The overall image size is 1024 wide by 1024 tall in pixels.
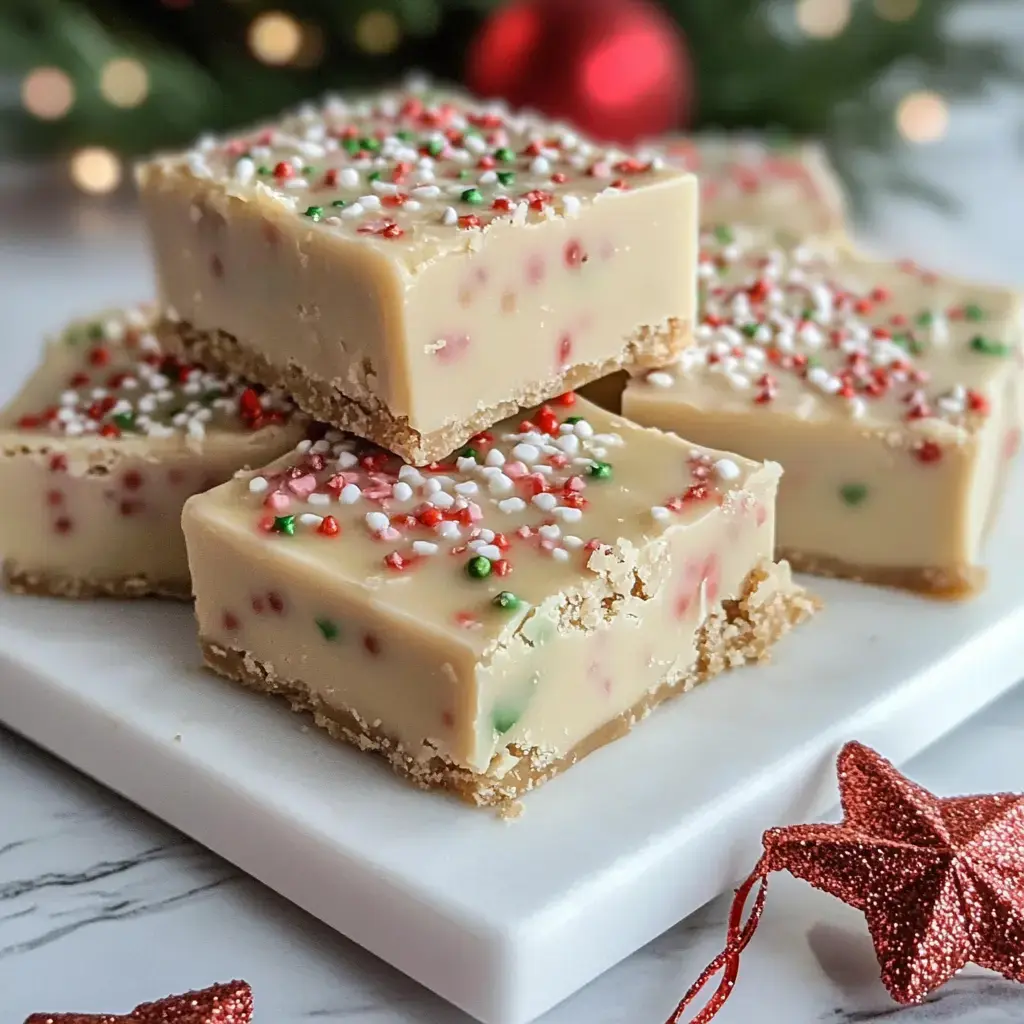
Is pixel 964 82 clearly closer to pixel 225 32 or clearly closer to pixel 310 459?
pixel 225 32

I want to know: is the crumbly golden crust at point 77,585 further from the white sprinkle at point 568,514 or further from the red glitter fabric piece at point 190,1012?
the red glitter fabric piece at point 190,1012

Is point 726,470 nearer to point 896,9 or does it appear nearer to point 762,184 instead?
point 762,184

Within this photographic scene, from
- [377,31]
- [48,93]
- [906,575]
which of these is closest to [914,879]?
[906,575]

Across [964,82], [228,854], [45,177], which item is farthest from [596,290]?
[45,177]

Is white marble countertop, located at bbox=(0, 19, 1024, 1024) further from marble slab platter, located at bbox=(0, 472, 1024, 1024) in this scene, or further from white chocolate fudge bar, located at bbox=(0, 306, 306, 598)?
white chocolate fudge bar, located at bbox=(0, 306, 306, 598)

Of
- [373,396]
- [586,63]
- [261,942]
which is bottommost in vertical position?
[261,942]

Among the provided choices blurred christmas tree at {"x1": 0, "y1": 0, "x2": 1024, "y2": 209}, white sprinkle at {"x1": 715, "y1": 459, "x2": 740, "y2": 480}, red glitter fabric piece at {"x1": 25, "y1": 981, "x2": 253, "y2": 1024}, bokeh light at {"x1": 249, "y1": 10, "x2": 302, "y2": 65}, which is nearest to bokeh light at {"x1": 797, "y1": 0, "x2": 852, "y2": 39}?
blurred christmas tree at {"x1": 0, "y1": 0, "x2": 1024, "y2": 209}
